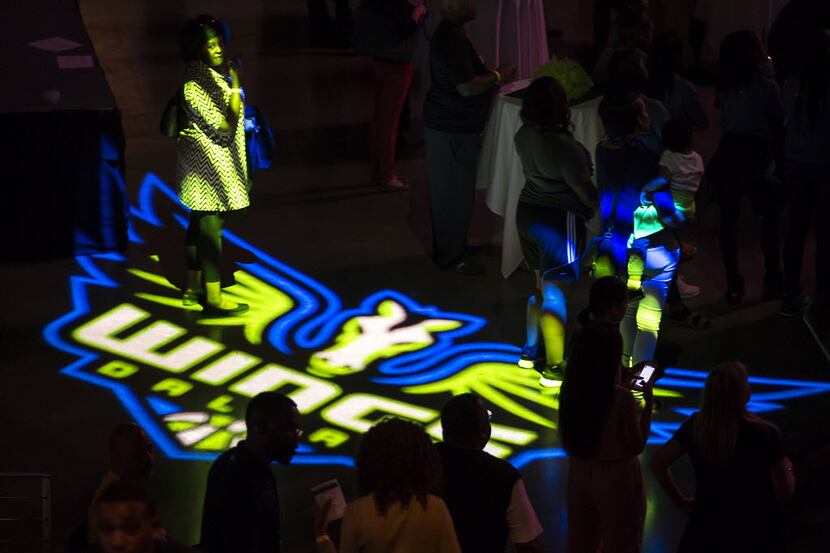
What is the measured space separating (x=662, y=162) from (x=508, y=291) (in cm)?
144

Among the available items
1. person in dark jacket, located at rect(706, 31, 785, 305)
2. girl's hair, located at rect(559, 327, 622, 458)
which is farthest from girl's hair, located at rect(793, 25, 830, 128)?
girl's hair, located at rect(559, 327, 622, 458)

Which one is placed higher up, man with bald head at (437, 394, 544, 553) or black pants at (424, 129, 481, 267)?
black pants at (424, 129, 481, 267)

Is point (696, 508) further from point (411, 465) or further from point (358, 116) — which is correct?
point (358, 116)

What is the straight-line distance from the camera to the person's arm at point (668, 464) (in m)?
3.47

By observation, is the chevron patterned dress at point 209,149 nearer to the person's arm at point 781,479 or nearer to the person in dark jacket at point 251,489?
the person in dark jacket at point 251,489

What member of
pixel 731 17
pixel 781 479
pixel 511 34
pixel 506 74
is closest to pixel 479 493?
pixel 781 479

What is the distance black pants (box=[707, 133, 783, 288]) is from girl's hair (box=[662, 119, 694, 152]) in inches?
35.5

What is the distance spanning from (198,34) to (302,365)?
1.56 m

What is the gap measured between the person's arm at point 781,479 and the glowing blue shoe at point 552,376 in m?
2.11

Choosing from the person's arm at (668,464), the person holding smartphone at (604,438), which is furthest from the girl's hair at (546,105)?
the person's arm at (668,464)

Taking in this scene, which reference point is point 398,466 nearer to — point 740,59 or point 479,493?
point 479,493

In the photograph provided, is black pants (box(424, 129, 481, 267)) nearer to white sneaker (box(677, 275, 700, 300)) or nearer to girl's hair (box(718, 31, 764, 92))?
white sneaker (box(677, 275, 700, 300))

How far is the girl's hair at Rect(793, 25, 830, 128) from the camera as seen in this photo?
576cm

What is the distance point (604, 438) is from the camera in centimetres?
356
